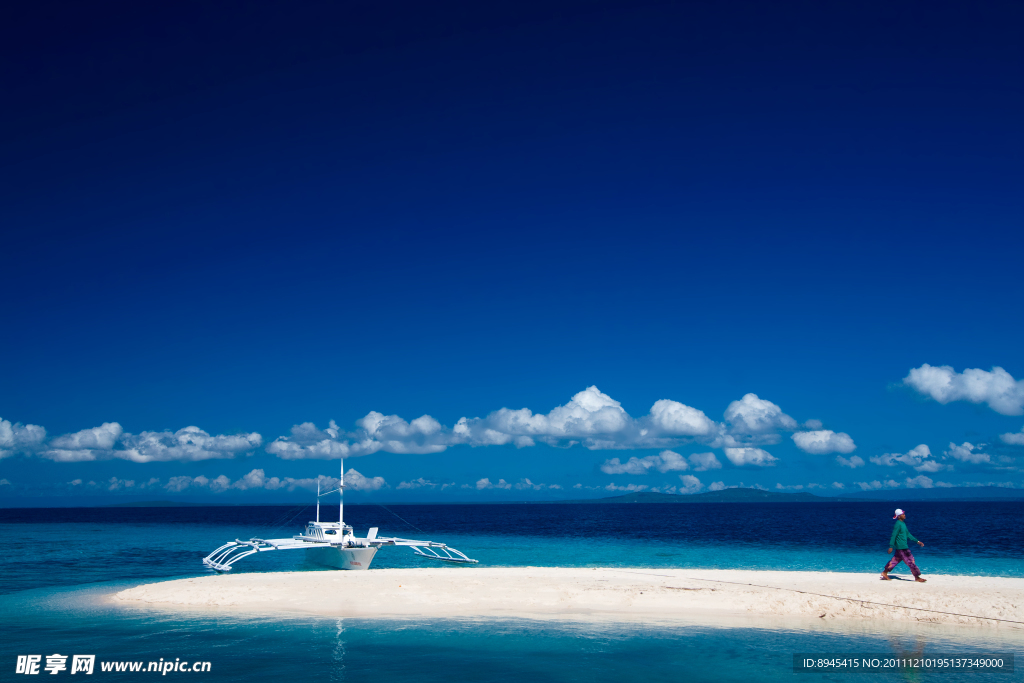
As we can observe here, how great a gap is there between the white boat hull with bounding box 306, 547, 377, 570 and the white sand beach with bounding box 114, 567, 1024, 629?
21.2 ft

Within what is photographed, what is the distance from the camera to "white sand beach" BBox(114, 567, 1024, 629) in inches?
770

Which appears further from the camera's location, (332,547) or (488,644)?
(332,547)

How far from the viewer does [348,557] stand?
34938 mm

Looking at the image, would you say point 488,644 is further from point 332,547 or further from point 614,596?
point 332,547

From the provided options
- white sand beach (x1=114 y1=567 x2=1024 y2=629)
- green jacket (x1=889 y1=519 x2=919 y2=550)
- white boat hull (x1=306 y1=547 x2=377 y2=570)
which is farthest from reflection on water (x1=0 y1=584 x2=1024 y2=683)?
white boat hull (x1=306 y1=547 x2=377 y2=570)

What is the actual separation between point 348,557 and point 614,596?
17517mm

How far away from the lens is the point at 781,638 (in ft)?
56.0

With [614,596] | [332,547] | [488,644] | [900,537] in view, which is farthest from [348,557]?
[900,537]

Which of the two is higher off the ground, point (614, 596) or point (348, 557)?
point (614, 596)

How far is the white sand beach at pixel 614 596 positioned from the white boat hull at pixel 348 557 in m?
6.47

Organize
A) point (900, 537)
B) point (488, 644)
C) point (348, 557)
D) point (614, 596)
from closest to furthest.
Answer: point (488, 644), point (900, 537), point (614, 596), point (348, 557)

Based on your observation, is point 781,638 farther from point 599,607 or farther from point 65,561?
point 65,561

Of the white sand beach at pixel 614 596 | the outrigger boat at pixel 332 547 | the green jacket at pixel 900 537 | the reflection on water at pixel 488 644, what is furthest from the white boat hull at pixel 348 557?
the green jacket at pixel 900 537

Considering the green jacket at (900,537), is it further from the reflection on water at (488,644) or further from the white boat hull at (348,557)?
the white boat hull at (348,557)
